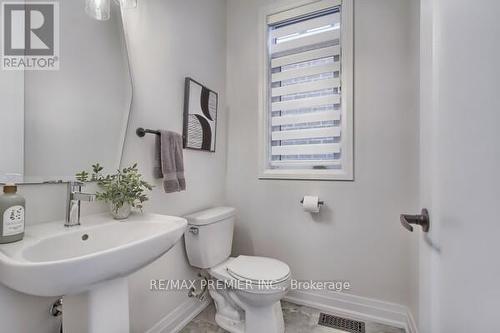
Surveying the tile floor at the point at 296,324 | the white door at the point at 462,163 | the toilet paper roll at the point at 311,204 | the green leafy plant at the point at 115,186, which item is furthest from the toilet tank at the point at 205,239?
the white door at the point at 462,163

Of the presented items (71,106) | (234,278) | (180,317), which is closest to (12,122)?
(71,106)

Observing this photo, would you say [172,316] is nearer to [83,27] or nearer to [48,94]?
[48,94]

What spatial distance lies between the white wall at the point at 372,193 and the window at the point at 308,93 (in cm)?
8

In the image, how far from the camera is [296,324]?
62.3 inches

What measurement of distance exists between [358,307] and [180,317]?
4.04 ft

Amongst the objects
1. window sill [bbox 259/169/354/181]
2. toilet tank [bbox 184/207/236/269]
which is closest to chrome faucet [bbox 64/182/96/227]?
toilet tank [bbox 184/207/236/269]

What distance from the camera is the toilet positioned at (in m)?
1.33

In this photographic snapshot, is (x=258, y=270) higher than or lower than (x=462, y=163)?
lower

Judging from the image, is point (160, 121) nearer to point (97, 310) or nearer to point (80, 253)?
point (80, 253)

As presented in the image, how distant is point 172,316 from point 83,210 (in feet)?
3.01

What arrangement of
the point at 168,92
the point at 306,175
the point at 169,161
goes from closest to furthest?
the point at 169,161
the point at 168,92
the point at 306,175

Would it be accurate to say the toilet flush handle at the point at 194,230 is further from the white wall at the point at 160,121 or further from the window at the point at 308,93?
the window at the point at 308,93

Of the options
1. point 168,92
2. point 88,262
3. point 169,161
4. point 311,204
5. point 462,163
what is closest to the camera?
point 462,163

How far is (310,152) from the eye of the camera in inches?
72.7
